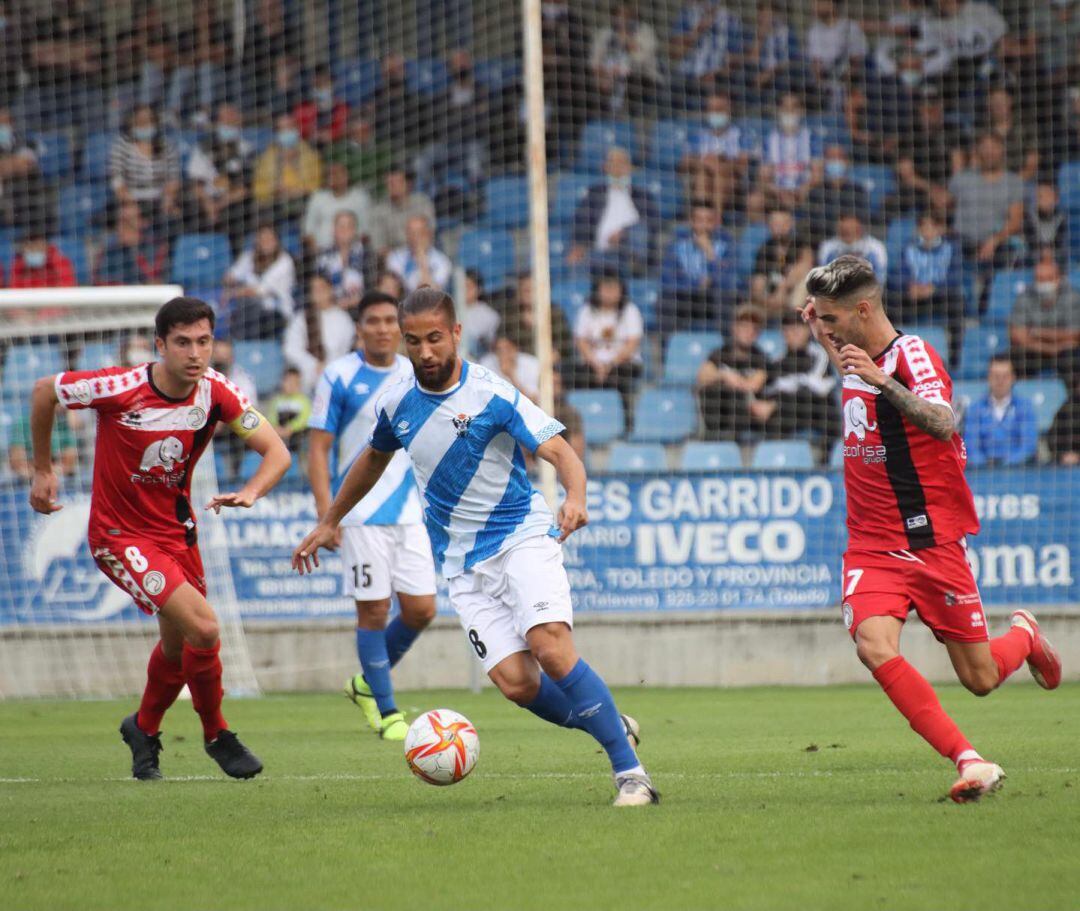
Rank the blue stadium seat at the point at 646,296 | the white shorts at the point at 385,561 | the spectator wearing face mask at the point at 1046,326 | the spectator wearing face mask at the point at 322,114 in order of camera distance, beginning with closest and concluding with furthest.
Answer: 1. the white shorts at the point at 385,561
2. the spectator wearing face mask at the point at 1046,326
3. the blue stadium seat at the point at 646,296
4. the spectator wearing face mask at the point at 322,114

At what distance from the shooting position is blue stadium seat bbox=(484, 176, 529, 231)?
17797mm

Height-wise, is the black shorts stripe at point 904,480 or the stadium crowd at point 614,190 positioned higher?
the stadium crowd at point 614,190

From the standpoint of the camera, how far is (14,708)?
1281 cm

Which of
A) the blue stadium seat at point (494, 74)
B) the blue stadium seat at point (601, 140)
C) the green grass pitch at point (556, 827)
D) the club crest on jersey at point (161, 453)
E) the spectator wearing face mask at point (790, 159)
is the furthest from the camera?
the blue stadium seat at point (494, 74)

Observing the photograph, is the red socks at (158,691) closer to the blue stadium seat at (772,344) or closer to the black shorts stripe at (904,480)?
the black shorts stripe at (904,480)

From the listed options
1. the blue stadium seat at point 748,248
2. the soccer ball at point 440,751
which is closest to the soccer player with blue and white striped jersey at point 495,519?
the soccer ball at point 440,751

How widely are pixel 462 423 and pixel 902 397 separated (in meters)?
1.71

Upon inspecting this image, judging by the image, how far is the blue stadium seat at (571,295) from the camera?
16.2 metres

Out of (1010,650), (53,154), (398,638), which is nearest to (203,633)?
(398,638)

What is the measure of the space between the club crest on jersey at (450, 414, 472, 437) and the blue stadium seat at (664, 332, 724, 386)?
29.0ft

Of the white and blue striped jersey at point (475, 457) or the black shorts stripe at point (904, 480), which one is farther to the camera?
the white and blue striped jersey at point (475, 457)

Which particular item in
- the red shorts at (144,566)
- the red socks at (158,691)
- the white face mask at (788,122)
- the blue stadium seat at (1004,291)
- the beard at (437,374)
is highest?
the white face mask at (788,122)

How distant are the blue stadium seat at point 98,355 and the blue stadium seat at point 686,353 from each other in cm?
495

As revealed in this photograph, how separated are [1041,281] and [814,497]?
3998 millimetres
